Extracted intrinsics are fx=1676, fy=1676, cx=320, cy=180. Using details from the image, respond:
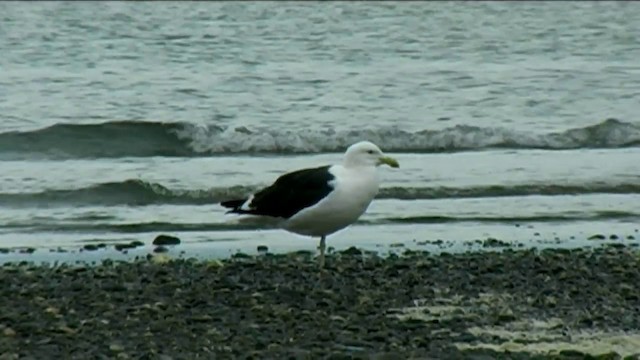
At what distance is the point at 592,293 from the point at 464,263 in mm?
1352

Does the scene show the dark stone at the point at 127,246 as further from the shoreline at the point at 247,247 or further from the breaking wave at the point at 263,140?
the breaking wave at the point at 263,140

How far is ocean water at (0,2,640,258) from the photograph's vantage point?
14102 mm

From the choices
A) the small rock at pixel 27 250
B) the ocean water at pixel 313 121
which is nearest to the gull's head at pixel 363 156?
the ocean water at pixel 313 121

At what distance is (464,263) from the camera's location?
11.2m

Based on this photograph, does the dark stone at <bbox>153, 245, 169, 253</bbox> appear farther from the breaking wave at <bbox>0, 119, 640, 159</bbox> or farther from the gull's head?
the breaking wave at <bbox>0, 119, 640, 159</bbox>

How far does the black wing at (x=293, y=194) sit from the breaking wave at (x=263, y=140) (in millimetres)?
7295

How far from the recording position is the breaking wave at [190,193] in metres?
15.2

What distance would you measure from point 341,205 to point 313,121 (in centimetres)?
986

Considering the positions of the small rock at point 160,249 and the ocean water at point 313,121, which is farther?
the ocean water at point 313,121

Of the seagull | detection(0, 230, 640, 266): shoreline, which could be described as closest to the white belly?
the seagull

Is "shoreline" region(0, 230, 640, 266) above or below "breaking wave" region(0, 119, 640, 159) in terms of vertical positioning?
below

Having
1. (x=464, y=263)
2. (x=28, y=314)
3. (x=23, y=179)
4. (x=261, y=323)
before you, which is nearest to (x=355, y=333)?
(x=261, y=323)

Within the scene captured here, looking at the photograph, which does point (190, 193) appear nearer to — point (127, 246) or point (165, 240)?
point (165, 240)

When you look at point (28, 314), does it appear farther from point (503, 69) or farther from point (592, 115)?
point (503, 69)
